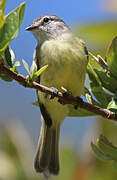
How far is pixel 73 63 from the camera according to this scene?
2570 mm

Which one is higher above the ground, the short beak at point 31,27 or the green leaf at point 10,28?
the green leaf at point 10,28

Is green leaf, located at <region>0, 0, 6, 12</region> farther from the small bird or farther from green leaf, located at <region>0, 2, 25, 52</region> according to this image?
the small bird

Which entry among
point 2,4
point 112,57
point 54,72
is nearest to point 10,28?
point 2,4

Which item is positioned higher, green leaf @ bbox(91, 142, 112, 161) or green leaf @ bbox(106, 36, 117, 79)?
green leaf @ bbox(106, 36, 117, 79)

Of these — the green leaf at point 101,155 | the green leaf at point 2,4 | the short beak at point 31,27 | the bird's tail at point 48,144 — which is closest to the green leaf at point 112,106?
the green leaf at point 101,155

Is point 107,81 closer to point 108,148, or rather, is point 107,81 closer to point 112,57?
point 112,57

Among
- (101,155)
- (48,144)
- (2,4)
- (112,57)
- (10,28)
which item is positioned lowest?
(48,144)

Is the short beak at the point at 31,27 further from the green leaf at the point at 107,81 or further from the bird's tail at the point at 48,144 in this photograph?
the green leaf at the point at 107,81

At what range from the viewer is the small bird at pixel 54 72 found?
2527 millimetres

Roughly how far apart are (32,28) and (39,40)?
8.5 inches

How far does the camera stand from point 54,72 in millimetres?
2506

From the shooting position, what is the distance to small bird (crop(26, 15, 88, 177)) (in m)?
2.53

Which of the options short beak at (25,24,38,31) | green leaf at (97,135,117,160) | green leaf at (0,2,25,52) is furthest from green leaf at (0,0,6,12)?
short beak at (25,24,38,31)

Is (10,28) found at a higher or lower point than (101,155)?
higher
